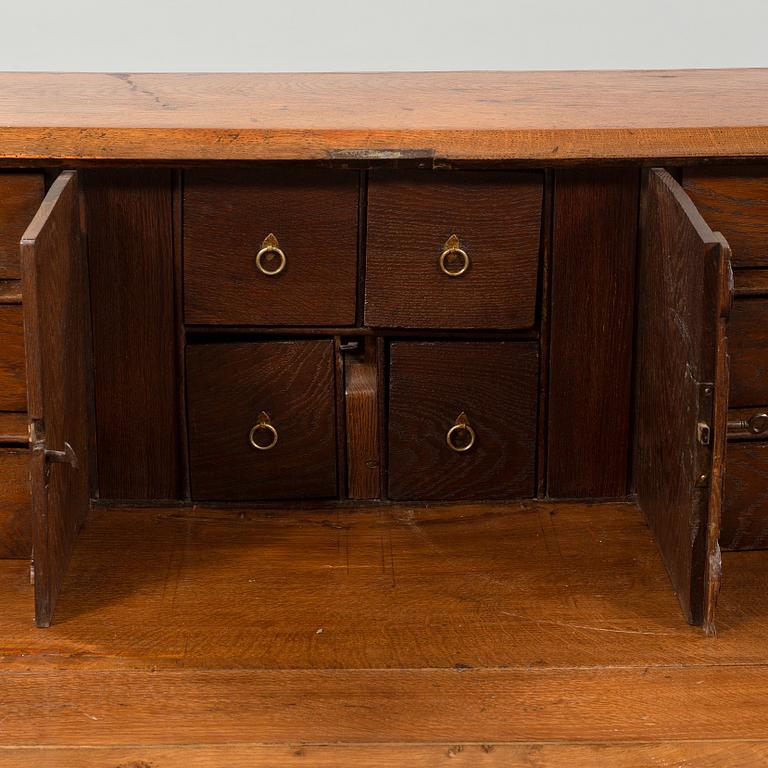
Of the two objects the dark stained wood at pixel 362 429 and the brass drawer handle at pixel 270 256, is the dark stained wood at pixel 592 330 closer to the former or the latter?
the dark stained wood at pixel 362 429

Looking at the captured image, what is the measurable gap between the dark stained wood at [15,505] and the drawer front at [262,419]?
0.80ft

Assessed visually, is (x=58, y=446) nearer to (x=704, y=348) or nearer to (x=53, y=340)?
(x=53, y=340)

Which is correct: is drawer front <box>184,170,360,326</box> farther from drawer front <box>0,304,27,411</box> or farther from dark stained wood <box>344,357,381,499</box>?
drawer front <box>0,304,27,411</box>

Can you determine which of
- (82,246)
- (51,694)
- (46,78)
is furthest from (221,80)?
(51,694)

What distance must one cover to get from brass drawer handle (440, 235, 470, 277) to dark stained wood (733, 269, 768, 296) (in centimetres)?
36

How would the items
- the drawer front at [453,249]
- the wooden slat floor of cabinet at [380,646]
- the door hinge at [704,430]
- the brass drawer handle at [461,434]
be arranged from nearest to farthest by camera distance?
the wooden slat floor of cabinet at [380,646] < the door hinge at [704,430] < the drawer front at [453,249] < the brass drawer handle at [461,434]

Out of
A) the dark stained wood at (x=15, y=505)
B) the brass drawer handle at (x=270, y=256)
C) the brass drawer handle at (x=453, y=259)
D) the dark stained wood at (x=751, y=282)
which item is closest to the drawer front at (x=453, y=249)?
the brass drawer handle at (x=453, y=259)

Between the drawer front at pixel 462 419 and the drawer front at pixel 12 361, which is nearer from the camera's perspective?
the drawer front at pixel 12 361

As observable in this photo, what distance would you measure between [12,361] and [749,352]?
991 millimetres

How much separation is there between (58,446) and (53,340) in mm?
132

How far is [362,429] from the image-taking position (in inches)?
78.6

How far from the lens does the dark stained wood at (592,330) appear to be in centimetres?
191

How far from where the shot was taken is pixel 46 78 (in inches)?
88.1

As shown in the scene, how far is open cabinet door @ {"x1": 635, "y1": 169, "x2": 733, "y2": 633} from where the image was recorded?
1608mm
